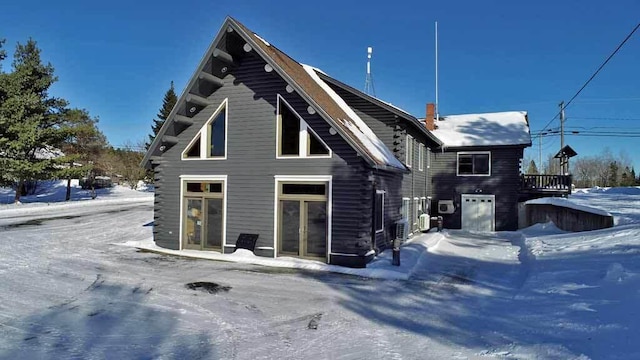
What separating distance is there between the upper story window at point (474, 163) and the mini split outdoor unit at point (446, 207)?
5.86 ft

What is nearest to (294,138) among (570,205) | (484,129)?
(570,205)

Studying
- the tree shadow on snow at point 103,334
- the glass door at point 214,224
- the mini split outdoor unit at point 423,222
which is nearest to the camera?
the tree shadow on snow at point 103,334

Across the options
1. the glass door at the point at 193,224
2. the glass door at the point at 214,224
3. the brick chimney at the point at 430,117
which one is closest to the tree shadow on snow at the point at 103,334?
the glass door at the point at 214,224

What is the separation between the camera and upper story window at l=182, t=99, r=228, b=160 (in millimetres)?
13859

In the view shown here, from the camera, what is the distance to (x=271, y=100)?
516 inches

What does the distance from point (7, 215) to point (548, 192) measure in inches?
1216

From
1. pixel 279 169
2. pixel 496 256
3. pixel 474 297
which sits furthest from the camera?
pixel 496 256

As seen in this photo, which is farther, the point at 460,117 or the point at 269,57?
the point at 460,117

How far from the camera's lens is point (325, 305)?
7.96m

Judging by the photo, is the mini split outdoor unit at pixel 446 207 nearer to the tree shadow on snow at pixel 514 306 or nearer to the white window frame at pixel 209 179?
the tree shadow on snow at pixel 514 306

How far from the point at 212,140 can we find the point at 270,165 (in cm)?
255

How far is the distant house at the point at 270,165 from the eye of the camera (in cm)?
1202

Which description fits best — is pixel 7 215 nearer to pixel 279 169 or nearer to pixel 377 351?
pixel 279 169

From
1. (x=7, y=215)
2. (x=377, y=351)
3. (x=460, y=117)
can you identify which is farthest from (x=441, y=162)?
(x=7, y=215)
